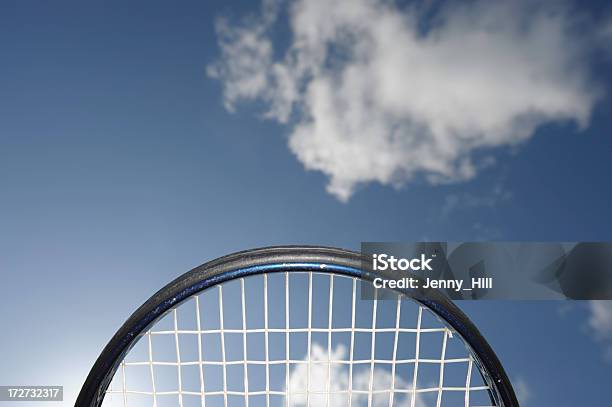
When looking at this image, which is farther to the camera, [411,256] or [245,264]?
[411,256]

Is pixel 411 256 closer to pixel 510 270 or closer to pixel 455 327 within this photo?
pixel 455 327

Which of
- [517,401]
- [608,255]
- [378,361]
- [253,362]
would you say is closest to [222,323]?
[253,362]

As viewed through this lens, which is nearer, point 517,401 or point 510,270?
point 517,401

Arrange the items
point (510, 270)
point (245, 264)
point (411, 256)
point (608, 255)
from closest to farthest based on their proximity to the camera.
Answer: point (245, 264)
point (411, 256)
point (510, 270)
point (608, 255)

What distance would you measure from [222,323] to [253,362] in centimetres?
10

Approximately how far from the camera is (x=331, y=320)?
3.67 ft

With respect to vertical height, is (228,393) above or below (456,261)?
below

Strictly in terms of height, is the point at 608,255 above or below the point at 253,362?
above

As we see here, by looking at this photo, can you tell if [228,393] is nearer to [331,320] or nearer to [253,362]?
[253,362]

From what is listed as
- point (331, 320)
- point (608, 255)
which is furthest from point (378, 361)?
point (608, 255)

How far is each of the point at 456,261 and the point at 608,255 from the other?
53 centimetres

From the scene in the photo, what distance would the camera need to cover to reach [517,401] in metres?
1.17

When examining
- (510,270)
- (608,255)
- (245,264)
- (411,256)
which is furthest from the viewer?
(608,255)

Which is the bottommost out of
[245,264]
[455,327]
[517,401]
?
[517,401]
